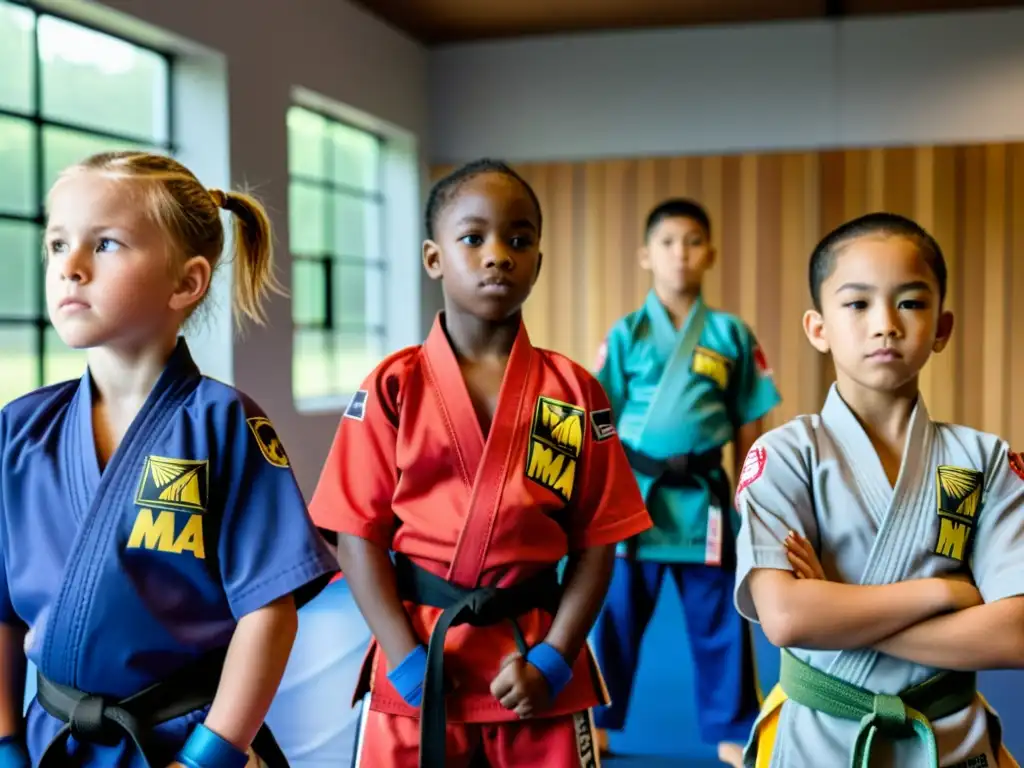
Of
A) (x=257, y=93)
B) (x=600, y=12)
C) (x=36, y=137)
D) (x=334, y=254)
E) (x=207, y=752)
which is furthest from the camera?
(x=600, y=12)

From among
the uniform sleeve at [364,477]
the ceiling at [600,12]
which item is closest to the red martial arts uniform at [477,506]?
the uniform sleeve at [364,477]

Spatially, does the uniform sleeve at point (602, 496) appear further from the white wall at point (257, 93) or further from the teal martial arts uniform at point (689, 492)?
the white wall at point (257, 93)

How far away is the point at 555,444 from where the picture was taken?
1751 millimetres

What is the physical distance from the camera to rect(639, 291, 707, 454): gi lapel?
3.38m

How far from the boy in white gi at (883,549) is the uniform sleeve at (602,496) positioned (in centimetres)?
24

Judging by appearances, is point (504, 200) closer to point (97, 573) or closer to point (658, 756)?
point (97, 573)

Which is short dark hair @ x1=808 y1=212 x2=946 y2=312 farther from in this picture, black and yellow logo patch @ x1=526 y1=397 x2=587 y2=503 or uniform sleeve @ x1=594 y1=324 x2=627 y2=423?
uniform sleeve @ x1=594 y1=324 x2=627 y2=423

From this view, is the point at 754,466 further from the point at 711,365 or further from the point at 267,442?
the point at 711,365

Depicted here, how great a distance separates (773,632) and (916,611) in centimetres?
19

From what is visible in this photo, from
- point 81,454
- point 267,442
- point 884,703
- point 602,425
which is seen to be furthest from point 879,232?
point 81,454

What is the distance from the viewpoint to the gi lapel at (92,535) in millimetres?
1321

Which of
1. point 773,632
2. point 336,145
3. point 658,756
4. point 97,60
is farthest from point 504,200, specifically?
point 336,145

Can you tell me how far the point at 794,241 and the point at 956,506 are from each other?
6.10 m

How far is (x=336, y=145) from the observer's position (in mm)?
7055
